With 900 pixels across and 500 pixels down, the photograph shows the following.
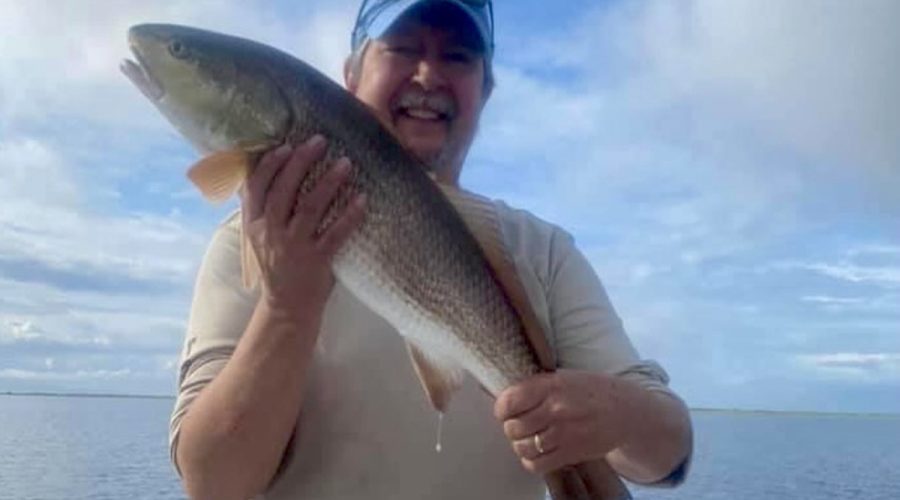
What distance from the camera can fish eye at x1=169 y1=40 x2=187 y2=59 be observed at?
10.0 ft

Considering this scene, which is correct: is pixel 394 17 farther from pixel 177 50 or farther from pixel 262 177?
pixel 262 177

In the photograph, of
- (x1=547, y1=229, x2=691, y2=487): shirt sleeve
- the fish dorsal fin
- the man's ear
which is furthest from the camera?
the man's ear

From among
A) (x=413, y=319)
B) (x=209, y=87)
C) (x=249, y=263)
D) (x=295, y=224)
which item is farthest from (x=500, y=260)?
(x=209, y=87)

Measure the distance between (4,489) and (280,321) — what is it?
110 ft

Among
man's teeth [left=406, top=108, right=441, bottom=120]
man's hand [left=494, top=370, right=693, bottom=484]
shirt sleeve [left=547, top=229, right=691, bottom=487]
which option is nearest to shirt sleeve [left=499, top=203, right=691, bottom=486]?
shirt sleeve [left=547, top=229, right=691, bottom=487]

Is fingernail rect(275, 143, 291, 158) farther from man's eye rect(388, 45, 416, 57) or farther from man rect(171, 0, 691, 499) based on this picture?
man's eye rect(388, 45, 416, 57)

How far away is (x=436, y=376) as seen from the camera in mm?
3191

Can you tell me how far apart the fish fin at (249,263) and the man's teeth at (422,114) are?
2.82 feet

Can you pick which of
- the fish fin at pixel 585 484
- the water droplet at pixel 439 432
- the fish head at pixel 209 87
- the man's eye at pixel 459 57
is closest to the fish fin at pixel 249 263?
the fish head at pixel 209 87

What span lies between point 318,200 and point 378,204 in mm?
159

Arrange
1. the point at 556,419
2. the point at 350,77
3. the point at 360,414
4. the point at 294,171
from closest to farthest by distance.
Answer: the point at 294,171 → the point at 556,419 → the point at 360,414 → the point at 350,77

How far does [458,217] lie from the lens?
125 inches

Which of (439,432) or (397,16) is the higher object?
(397,16)

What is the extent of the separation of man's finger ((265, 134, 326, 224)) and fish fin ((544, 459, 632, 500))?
3.29 ft
